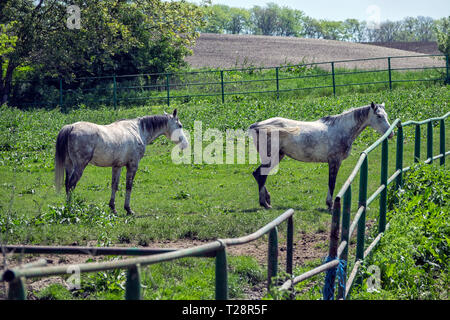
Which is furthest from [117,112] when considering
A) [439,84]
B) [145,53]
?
[439,84]

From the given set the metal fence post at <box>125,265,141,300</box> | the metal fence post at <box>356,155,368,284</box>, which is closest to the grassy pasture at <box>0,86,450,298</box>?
the metal fence post at <box>125,265,141,300</box>

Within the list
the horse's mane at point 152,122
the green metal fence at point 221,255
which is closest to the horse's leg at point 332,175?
the horse's mane at point 152,122

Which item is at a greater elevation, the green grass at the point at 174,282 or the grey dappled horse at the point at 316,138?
the grey dappled horse at the point at 316,138

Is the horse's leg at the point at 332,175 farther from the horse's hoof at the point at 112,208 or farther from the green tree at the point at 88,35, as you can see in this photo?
the green tree at the point at 88,35

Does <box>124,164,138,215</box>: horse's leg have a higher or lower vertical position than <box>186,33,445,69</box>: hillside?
lower

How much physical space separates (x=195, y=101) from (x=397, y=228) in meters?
18.1

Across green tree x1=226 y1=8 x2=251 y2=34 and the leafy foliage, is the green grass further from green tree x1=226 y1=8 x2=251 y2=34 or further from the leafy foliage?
green tree x1=226 y1=8 x2=251 y2=34

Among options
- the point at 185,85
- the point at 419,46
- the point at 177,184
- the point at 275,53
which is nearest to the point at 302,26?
the point at 419,46

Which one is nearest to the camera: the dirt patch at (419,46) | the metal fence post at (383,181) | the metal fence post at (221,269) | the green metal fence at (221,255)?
the green metal fence at (221,255)

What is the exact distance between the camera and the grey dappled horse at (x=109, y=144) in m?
9.74

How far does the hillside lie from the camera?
42000 millimetres

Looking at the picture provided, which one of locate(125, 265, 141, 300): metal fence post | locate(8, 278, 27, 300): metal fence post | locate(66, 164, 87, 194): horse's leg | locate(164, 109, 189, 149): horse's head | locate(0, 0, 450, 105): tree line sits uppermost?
locate(0, 0, 450, 105): tree line

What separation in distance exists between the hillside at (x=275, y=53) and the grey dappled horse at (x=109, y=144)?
28.5 meters

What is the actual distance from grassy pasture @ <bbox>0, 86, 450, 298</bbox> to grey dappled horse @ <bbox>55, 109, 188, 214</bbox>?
53cm
